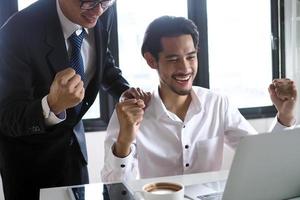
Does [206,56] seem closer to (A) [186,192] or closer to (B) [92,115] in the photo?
(B) [92,115]

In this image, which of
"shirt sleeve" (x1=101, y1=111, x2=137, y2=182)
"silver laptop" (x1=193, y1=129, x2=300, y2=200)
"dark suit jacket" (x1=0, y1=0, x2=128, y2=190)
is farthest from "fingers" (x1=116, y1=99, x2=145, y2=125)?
"silver laptop" (x1=193, y1=129, x2=300, y2=200)

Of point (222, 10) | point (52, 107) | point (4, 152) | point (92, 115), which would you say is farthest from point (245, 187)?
point (222, 10)

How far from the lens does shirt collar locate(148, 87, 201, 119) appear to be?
165cm

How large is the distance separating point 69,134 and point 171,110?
0.44 metres

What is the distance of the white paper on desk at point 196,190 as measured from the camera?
1193 millimetres

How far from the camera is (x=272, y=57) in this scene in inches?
134

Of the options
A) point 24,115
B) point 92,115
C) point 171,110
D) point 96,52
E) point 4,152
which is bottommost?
point 92,115

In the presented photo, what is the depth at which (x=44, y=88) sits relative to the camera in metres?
1.56

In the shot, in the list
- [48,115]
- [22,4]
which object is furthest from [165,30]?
[22,4]

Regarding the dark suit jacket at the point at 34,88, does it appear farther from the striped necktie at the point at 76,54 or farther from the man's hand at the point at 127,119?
the man's hand at the point at 127,119

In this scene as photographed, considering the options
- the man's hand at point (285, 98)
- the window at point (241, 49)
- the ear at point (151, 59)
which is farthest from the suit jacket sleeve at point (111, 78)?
the window at point (241, 49)

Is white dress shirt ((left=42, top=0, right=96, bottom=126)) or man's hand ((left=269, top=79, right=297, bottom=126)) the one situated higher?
white dress shirt ((left=42, top=0, right=96, bottom=126))

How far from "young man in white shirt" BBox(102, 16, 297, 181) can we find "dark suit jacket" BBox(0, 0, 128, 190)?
22 cm

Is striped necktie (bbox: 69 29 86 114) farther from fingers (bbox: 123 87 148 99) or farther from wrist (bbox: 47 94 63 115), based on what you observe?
wrist (bbox: 47 94 63 115)
